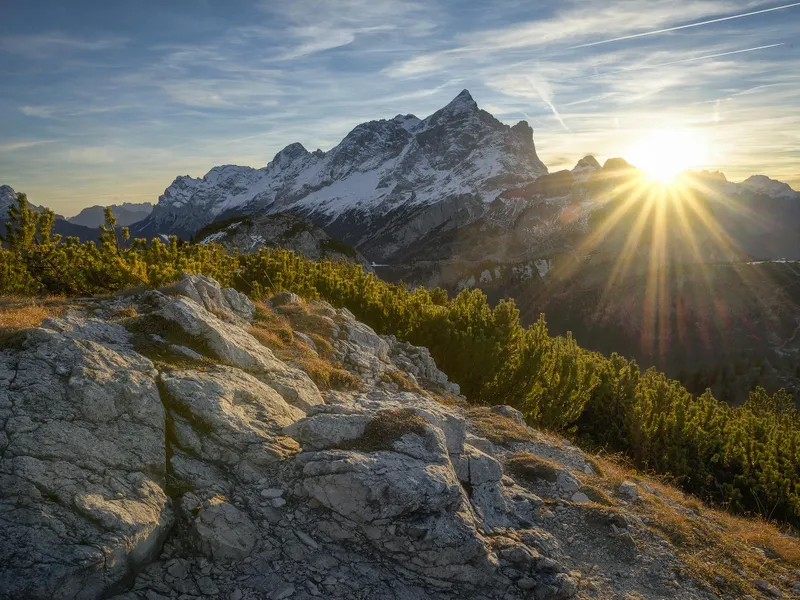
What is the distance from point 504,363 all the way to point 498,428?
10.8 m

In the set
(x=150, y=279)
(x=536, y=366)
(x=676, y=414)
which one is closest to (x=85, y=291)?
(x=150, y=279)

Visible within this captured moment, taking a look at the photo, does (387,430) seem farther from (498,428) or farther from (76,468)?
(498,428)

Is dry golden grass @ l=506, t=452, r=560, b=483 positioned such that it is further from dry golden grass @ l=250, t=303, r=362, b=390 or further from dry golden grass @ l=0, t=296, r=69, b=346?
dry golden grass @ l=0, t=296, r=69, b=346

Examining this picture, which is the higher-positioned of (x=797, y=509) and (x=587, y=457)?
(x=587, y=457)

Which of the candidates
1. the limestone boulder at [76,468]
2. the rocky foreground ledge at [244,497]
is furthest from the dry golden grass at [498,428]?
the limestone boulder at [76,468]

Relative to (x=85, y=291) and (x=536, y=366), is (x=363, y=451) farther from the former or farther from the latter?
(x=536, y=366)

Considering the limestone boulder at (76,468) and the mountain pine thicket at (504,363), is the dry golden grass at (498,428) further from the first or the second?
the limestone boulder at (76,468)

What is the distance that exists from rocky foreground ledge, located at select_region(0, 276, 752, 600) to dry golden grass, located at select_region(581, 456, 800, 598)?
1.32 ft

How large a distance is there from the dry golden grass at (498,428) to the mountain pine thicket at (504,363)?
780cm

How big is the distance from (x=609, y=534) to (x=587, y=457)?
16.6 feet

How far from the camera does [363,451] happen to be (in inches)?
340

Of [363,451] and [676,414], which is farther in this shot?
[676,414]

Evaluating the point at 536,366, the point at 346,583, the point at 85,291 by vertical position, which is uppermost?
the point at 85,291

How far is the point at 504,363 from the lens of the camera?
25266mm
